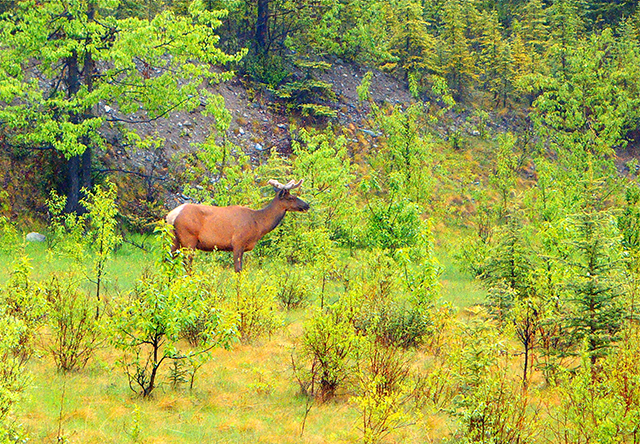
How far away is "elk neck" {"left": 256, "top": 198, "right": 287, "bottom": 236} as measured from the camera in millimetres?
15336

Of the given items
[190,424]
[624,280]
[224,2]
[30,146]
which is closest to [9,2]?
[30,146]

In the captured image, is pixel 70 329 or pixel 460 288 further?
Answer: pixel 460 288

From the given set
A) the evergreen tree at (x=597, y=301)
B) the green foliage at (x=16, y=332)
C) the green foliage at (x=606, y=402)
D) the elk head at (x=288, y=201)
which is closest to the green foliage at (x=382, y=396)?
the green foliage at (x=606, y=402)

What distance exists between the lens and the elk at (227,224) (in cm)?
1446

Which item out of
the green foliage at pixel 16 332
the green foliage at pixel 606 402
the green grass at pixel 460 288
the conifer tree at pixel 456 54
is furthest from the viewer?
the conifer tree at pixel 456 54

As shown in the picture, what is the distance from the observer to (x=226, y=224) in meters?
14.9

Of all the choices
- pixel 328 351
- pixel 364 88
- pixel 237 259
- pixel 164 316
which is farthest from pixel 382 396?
pixel 364 88

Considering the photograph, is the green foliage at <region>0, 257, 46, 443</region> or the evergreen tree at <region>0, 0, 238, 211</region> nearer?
the green foliage at <region>0, 257, 46, 443</region>

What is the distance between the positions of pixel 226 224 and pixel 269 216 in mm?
1093

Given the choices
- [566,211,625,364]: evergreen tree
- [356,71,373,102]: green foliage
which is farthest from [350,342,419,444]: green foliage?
[356,71,373,102]: green foliage

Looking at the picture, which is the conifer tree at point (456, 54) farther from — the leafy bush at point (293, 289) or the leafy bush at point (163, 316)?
the leafy bush at point (163, 316)

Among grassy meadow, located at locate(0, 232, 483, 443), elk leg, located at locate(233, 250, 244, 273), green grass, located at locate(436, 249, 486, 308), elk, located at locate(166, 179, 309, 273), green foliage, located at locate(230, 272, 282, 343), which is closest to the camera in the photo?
grassy meadow, located at locate(0, 232, 483, 443)

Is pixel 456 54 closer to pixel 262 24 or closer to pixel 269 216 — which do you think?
pixel 262 24

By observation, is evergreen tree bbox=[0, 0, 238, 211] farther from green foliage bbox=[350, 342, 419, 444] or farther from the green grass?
green foliage bbox=[350, 342, 419, 444]
